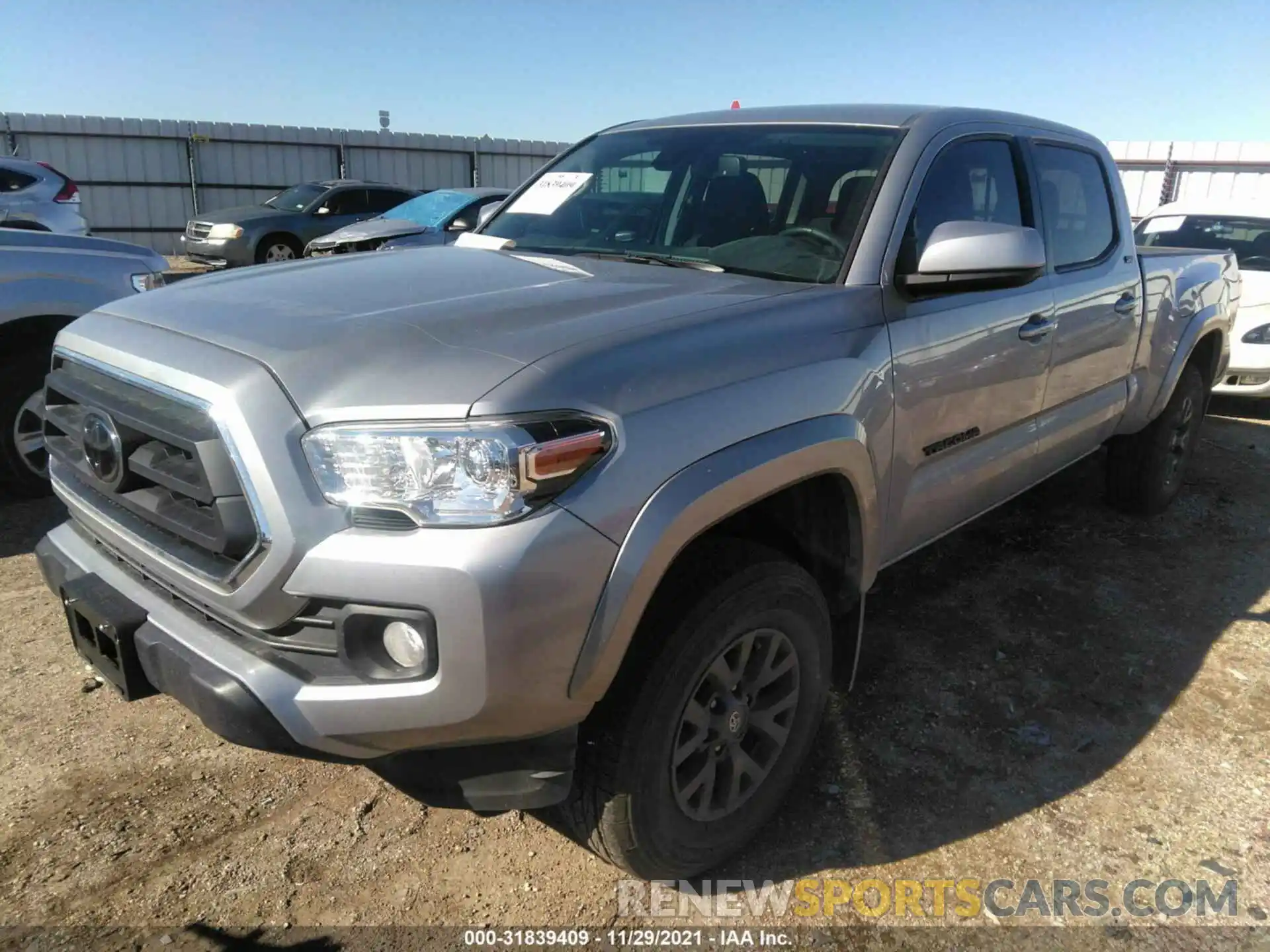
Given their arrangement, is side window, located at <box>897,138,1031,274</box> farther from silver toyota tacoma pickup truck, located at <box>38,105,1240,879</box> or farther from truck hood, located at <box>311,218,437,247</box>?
truck hood, located at <box>311,218,437,247</box>

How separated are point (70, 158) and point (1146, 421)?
17963 mm

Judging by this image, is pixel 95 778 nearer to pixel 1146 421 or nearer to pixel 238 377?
pixel 238 377

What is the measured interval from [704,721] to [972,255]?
1437mm

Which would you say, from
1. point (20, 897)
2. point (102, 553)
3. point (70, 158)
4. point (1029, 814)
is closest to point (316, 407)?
point (102, 553)

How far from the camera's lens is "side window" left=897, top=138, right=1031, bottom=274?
2.84 m

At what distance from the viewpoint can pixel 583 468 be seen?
1.82 m

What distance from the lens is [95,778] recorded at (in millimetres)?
2666

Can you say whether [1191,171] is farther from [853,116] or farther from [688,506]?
[688,506]

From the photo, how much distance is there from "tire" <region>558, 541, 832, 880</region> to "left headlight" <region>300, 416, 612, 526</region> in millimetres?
503

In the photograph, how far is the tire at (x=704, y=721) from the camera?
6.72ft

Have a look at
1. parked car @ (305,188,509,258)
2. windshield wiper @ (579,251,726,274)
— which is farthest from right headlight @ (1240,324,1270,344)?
parked car @ (305,188,509,258)

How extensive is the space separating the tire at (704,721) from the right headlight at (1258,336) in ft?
20.6

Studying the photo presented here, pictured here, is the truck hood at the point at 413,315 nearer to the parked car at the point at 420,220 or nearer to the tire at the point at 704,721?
the tire at the point at 704,721

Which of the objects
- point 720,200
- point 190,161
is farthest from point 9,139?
point 720,200
